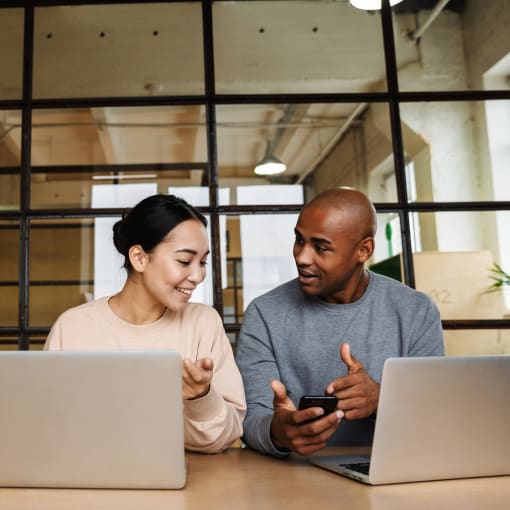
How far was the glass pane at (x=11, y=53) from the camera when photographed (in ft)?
7.42

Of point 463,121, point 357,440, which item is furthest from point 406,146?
point 357,440

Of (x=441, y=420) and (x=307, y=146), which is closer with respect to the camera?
(x=441, y=420)

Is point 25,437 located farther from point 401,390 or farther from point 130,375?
point 401,390

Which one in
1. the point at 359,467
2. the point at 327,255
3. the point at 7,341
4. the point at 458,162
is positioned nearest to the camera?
the point at 359,467

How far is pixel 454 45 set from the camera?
2301mm

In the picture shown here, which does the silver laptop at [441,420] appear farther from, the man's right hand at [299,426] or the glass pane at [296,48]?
the glass pane at [296,48]

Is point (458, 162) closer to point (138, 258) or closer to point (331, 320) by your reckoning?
point (331, 320)

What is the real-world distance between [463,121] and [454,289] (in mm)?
636

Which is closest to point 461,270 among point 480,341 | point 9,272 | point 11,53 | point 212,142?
point 480,341

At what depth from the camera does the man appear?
1.52 meters

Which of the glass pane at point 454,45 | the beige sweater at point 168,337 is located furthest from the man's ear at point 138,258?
the glass pane at point 454,45

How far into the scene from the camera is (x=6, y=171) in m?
2.22

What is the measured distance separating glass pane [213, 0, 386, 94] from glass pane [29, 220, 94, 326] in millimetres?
759

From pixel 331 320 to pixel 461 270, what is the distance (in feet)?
2.69
